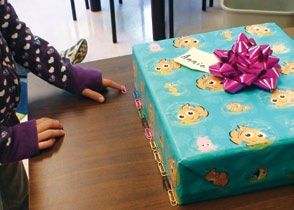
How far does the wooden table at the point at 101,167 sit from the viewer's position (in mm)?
604

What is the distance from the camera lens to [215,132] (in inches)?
Answer: 22.7

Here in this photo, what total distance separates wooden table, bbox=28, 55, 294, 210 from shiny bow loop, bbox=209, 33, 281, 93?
0.55 feet

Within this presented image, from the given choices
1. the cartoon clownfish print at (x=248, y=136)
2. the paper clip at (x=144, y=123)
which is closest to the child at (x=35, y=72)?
the paper clip at (x=144, y=123)

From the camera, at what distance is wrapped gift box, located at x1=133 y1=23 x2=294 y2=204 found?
1.82 ft

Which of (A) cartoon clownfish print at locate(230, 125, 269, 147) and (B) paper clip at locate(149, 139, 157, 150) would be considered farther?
(B) paper clip at locate(149, 139, 157, 150)

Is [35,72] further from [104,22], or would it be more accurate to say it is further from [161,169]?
[104,22]

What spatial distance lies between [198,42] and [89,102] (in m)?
0.25

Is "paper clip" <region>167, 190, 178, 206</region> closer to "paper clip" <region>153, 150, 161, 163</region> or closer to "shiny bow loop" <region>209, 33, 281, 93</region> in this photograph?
"paper clip" <region>153, 150, 161, 163</region>

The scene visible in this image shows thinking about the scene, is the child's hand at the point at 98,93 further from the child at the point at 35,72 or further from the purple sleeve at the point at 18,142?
the purple sleeve at the point at 18,142

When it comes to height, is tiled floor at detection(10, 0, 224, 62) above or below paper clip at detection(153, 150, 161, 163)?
below

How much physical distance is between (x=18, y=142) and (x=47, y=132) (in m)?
0.06

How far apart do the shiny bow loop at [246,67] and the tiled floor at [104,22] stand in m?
1.26

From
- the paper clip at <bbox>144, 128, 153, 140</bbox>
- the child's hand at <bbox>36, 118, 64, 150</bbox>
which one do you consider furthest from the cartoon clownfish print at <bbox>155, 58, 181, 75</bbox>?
the child's hand at <bbox>36, 118, 64, 150</bbox>

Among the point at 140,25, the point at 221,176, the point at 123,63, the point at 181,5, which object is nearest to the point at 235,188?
the point at 221,176
